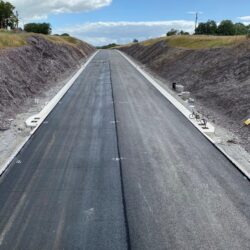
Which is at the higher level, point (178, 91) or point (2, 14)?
point (2, 14)

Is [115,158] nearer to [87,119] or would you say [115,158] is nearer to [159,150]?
[159,150]

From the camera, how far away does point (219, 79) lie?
29797mm

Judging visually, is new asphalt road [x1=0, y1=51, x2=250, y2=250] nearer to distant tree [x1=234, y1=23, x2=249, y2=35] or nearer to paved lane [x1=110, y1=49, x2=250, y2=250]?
paved lane [x1=110, y1=49, x2=250, y2=250]

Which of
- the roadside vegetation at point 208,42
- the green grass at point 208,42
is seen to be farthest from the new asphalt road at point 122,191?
the green grass at point 208,42

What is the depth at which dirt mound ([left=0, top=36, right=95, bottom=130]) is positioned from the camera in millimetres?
23766

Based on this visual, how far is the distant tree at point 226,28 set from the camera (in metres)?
103

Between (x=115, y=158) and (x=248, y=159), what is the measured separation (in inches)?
203

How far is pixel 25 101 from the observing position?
1019 inches

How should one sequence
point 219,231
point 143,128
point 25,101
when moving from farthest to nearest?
point 25,101 → point 143,128 → point 219,231

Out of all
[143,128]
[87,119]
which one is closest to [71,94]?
[87,119]

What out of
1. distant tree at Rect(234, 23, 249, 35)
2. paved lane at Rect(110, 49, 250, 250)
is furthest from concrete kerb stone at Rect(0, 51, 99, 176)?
distant tree at Rect(234, 23, 249, 35)

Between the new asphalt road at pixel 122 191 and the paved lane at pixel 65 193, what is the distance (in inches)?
1.0

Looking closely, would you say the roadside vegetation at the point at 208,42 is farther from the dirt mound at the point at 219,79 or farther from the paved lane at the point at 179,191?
the paved lane at the point at 179,191

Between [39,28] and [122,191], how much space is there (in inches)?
4428
